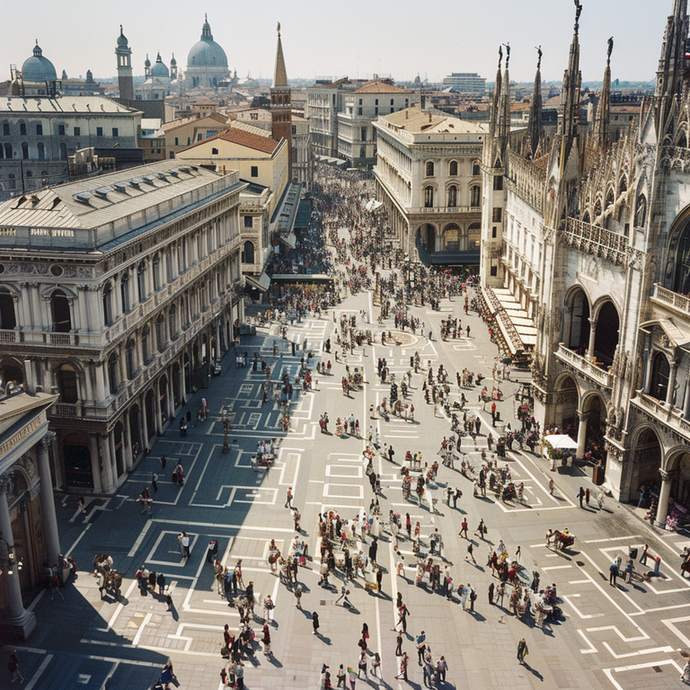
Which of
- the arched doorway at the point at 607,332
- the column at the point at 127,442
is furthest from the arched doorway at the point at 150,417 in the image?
the arched doorway at the point at 607,332

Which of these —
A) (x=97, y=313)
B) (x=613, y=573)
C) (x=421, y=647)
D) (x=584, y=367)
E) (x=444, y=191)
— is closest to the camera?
(x=421, y=647)

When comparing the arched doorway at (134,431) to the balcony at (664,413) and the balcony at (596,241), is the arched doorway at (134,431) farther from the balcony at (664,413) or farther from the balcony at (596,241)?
the balcony at (664,413)

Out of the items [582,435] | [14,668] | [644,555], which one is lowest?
[644,555]

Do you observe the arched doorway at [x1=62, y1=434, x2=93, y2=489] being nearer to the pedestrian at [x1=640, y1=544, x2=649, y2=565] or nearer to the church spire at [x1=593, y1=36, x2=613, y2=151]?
the pedestrian at [x1=640, y1=544, x2=649, y2=565]

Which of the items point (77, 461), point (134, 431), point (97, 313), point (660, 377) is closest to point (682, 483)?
point (660, 377)

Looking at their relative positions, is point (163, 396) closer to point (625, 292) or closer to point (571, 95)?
point (625, 292)

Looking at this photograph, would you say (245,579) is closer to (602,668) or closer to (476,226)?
(602,668)
